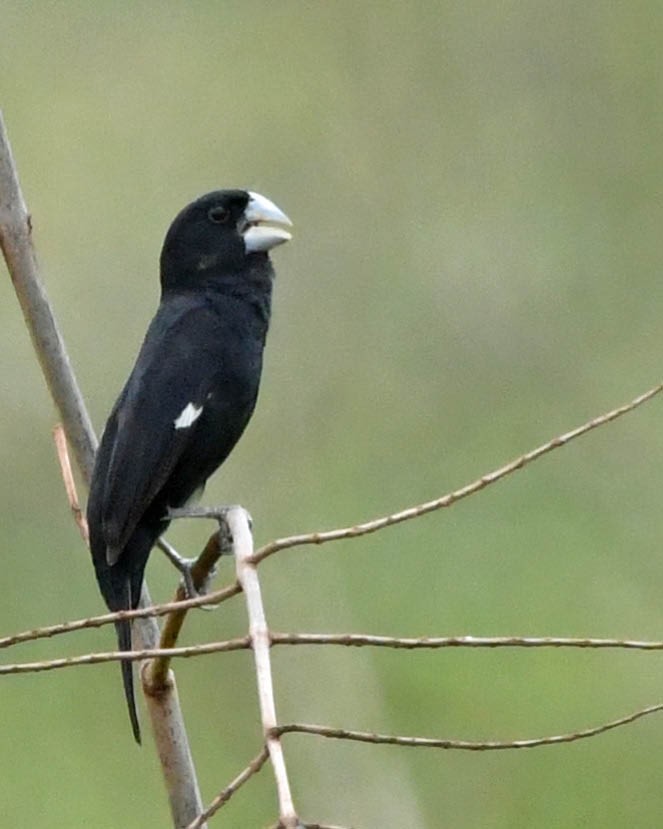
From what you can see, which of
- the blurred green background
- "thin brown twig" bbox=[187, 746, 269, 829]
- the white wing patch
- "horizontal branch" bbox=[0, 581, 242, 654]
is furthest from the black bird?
the blurred green background

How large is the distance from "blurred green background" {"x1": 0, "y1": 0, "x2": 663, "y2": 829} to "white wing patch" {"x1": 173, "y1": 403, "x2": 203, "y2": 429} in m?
2.64

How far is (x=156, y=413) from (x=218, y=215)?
517 mm

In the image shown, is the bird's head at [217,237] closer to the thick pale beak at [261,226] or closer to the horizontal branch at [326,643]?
the thick pale beak at [261,226]

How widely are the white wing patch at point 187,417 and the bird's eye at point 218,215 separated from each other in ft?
1.50

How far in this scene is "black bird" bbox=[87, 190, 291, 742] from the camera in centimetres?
241

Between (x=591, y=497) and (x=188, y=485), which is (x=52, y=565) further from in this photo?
(x=188, y=485)

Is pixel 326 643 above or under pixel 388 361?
above

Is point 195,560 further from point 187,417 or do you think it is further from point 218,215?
point 218,215

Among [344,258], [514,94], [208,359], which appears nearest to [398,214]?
[344,258]

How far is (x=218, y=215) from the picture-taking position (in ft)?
9.61

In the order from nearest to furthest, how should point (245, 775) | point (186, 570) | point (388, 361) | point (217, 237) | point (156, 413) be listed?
point (245, 775), point (186, 570), point (156, 413), point (217, 237), point (388, 361)

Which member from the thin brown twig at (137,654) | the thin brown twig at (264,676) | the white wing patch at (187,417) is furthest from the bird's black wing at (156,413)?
the thin brown twig at (137,654)

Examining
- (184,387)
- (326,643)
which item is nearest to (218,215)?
(184,387)

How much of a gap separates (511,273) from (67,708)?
249 cm
